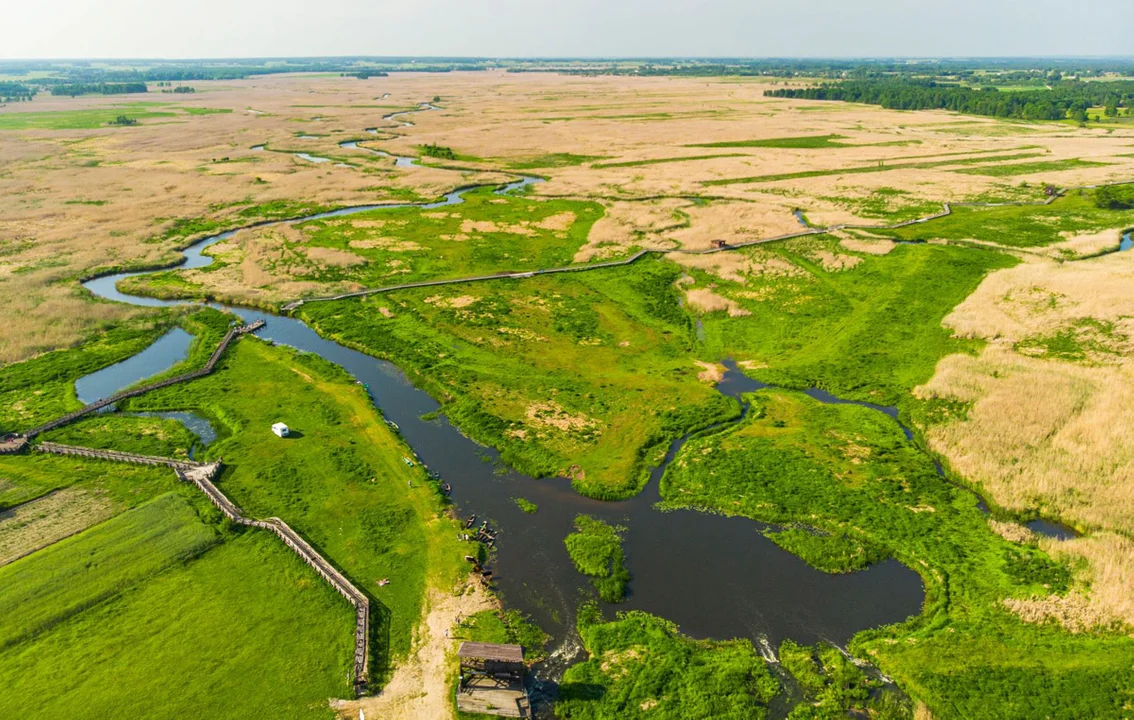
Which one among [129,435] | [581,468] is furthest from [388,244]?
[581,468]

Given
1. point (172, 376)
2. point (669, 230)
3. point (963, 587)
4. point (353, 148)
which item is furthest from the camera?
point (353, 148)

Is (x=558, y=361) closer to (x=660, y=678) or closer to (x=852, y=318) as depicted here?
(x=852, y=318)

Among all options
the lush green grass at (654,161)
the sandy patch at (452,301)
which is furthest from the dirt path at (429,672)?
the lush green grass at (654,161)

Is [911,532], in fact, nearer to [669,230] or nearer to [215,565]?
[215,565]

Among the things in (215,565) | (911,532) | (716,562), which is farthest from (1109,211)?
(215,565)

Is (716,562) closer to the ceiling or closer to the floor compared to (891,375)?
closer to the floor

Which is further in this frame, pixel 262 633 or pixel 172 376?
pixel 172 376
